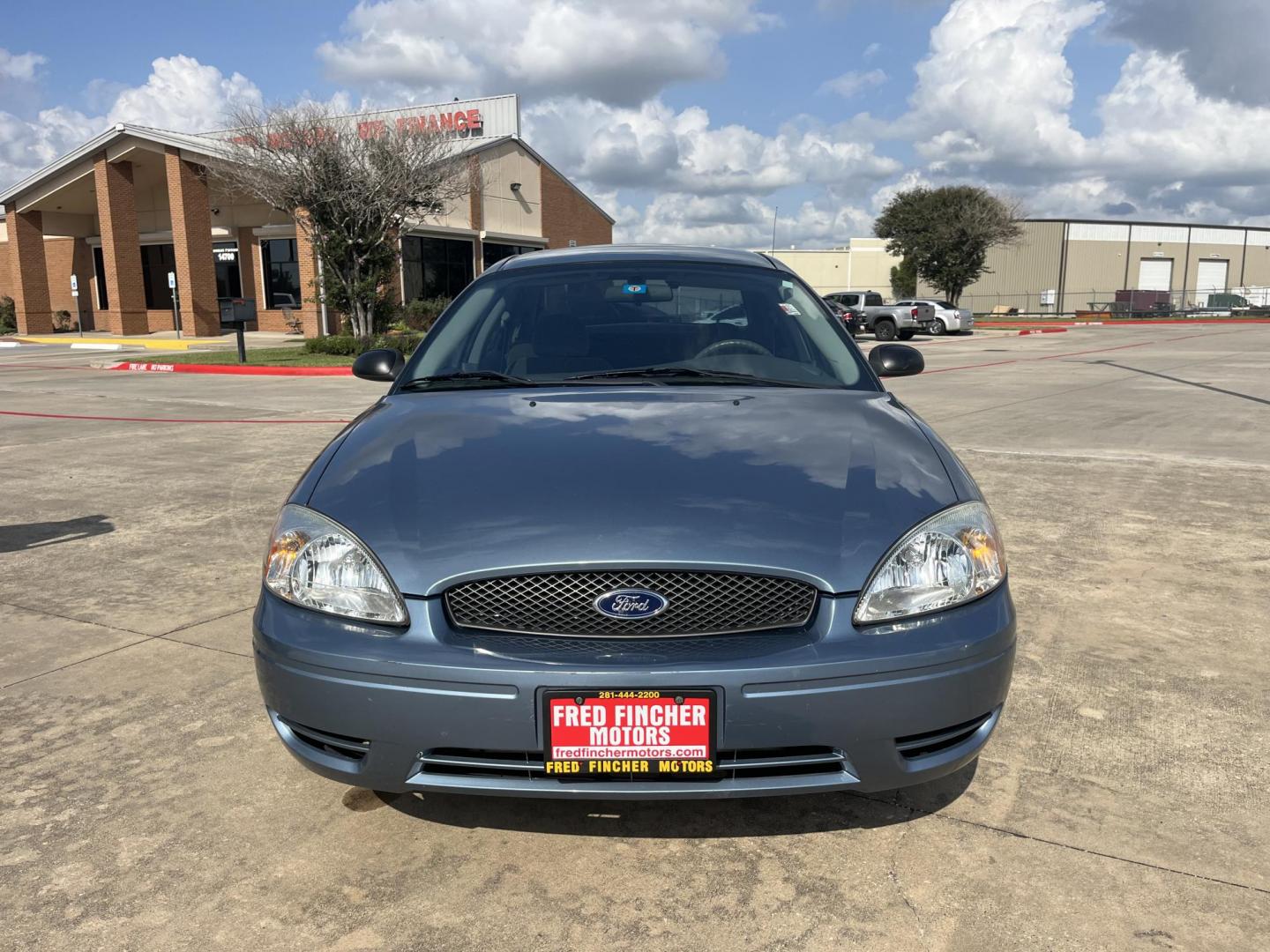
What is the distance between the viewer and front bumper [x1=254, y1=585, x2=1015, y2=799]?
6.73ft

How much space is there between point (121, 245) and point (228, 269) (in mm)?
3654

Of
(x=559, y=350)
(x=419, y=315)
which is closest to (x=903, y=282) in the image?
(x=419, y=315)

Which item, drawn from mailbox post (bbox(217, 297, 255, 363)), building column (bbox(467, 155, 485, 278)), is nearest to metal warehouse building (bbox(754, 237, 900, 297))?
building column (bbox(467, 155, 485, 278))

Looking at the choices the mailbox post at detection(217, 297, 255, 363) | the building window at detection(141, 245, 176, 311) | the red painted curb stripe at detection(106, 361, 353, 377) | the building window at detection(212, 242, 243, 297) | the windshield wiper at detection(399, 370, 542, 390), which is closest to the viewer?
the windshield wiper at detection(399, 370, 542, 390)

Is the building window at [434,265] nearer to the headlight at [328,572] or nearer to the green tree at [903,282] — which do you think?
the headlight at [328,572]

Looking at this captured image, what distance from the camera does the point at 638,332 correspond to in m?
3.56

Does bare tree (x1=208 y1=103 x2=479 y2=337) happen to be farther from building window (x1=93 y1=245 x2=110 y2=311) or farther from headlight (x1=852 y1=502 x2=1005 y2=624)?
headlight (x1=852 y1=502 x2=1005 y2=624)

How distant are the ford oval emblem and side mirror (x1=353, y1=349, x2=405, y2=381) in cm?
207

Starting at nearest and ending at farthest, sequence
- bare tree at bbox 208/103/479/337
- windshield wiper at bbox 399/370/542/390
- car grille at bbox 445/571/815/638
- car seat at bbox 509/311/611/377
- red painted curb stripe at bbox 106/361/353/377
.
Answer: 1. car grille at bbox 445/571/815/638
2. windshield wiper at bbox 399/370/542/390
3. car seat at bbox 509/311/611/377
4. red painted curb stripe at bbox 106/361/353/377
5. bare tree at bbox 208/103/479/337

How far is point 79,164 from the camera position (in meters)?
33.1

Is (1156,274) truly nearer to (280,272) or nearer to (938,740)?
(280,272)

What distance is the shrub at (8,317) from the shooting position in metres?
37.4

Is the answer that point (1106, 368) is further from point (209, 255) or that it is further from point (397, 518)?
point (209, 255)

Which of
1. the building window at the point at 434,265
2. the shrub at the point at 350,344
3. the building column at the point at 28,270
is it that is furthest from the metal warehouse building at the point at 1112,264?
the building column at the point at 28,270
